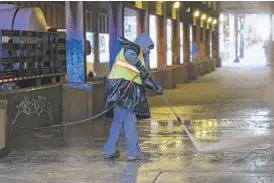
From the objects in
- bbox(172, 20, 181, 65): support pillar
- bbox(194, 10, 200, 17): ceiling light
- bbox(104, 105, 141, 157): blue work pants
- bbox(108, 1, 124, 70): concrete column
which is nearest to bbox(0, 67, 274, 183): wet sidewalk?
bbox(104, 105, 141, 157): blue work pants

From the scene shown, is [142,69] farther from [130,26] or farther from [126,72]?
[130,26]

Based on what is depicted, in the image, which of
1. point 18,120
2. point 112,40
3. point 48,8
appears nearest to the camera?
point 18,120

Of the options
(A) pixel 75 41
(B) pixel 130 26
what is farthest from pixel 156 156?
(B) pixel 130 26

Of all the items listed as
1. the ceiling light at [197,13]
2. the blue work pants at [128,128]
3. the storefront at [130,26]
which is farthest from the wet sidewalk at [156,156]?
the ceiling light at [197,13]

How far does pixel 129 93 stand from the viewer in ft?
25.1

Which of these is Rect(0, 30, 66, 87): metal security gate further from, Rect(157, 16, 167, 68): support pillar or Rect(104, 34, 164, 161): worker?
Rect(157, 16, 167, 68): support pillar

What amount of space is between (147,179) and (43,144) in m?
→ 3.14

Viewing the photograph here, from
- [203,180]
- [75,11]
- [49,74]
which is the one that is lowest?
[203,180]

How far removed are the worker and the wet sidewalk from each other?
0.30 metres

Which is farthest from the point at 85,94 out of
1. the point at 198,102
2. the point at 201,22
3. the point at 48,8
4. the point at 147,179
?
the point at 201,22

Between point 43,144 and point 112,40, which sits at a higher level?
point 112,40

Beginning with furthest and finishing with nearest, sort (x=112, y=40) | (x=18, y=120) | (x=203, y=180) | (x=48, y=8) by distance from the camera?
(x=48, y=8)
(x=112, y=40)
(x=18, y=120)
(x=203, y=180)

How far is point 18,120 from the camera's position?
10.2 m

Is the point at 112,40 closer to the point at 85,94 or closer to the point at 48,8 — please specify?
the point at 85,94
